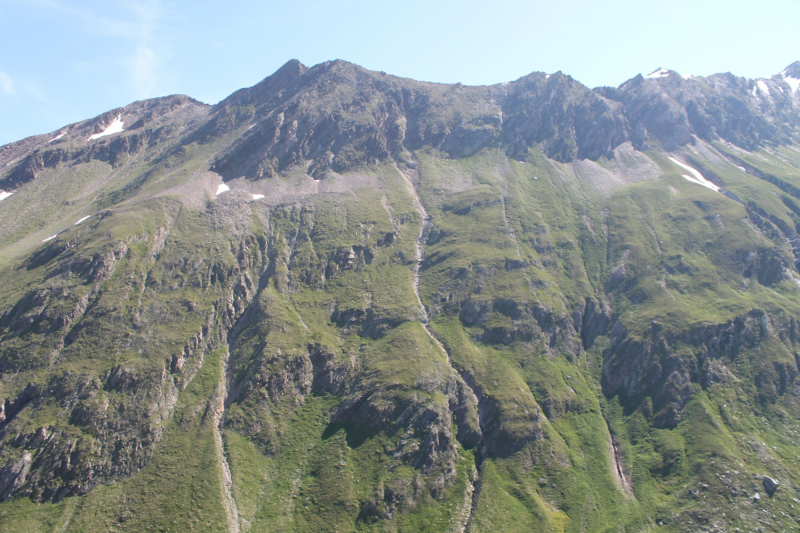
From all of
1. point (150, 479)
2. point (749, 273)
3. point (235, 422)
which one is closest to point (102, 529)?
point (150, 479)

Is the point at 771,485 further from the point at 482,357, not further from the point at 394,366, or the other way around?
the point at 394,366

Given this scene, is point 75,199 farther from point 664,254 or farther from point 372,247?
point 664,254

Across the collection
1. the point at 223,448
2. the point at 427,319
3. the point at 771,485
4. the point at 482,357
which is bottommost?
the point at 771,485

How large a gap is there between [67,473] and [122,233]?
7540cm

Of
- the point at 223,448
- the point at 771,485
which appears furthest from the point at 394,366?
the point at 771,485

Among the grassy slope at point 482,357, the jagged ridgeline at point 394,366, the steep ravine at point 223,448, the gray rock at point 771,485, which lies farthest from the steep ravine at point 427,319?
the gray rock at point 771,485

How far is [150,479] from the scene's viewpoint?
82.8 meters

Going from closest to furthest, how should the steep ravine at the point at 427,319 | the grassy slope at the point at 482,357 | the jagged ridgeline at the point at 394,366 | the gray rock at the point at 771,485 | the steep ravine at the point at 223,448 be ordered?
the steep ravine at the point at 223,448
the gray rock at the point at 771,485
the grassy slope at the point at 482,357
the steep ravine at the point at 427,319
the jagged ridgeline at the point at 394,366

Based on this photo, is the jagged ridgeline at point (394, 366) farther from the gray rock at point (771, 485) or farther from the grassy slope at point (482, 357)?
the gray rock at point (771, 485)

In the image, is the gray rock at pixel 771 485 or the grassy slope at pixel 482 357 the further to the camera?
the grassy slope at pixel 482 357

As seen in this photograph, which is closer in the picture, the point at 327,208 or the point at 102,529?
the point at 102,529

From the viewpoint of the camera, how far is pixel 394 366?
10794cm

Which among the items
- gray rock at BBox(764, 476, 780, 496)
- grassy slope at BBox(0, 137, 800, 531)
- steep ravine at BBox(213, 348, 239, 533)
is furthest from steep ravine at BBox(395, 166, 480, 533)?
gray rock at BBox(764, 476, 780, 496)

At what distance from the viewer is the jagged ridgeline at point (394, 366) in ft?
268
